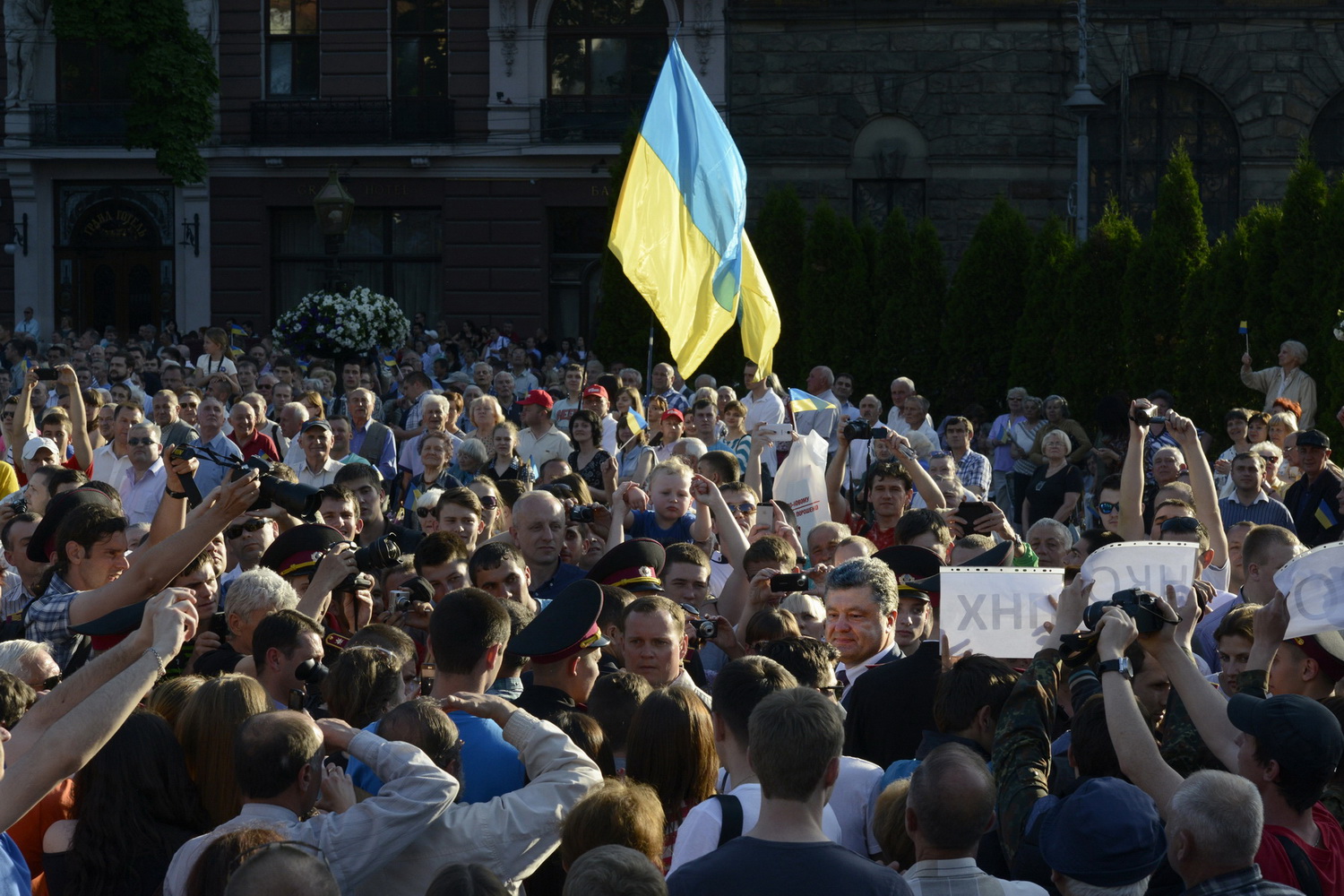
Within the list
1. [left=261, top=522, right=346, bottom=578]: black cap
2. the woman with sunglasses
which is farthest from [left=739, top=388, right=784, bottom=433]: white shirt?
[left=261, top=522, right=346, bottom=578]: black cap

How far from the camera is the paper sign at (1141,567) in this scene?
4719 mm

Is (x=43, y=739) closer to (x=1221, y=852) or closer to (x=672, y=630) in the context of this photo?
(x=672, y=630)

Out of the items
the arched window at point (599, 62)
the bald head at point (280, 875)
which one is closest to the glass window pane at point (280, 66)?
the arched window at point (599, 62)

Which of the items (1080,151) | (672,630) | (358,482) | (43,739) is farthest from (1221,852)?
(1080,151)

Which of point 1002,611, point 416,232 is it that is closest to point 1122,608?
point 1002,611

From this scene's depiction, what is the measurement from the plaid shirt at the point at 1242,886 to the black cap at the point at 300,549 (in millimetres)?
4089

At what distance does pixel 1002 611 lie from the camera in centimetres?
502

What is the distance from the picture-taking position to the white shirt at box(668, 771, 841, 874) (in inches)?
149

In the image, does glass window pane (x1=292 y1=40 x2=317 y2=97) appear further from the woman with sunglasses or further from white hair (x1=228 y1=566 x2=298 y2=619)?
white hair (x1=228 y1=566 x2=298 y2=619)

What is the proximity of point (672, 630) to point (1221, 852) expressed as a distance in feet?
6.90

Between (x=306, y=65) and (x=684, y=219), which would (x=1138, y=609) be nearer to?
(x=684, y=219)

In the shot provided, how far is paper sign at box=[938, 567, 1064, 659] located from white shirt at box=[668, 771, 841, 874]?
1237 mm

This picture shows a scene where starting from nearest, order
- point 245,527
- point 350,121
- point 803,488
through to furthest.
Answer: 1. point 245,527
2. point 803,488
3. point 350,121

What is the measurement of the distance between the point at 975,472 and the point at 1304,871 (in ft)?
27.2
